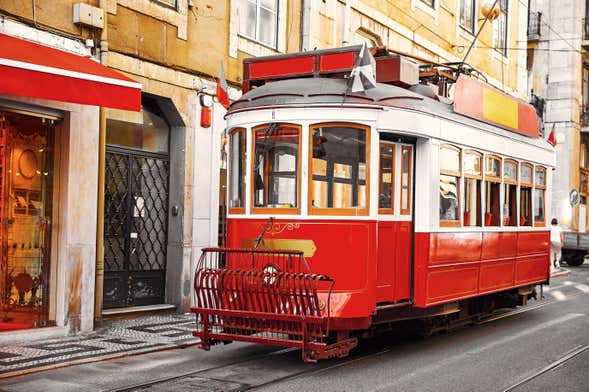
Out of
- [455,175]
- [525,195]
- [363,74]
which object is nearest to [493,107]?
[455,175]

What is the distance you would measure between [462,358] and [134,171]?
5726mm

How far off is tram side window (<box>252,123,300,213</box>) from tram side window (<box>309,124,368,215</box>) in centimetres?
21

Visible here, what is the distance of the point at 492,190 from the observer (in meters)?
11.7

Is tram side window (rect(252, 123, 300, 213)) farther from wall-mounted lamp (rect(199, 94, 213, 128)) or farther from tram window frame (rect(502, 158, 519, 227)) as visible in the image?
wall-mounted lamp (rect(199, 94, 213, 128))

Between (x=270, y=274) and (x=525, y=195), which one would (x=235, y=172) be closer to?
(x=270, y=274)

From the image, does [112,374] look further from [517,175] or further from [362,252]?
[517,175]

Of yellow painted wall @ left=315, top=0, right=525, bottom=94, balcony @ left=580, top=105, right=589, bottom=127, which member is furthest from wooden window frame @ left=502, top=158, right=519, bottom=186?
balcony @ left=580, top=105, right=589, bottom=127

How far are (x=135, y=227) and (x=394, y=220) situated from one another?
186 inches

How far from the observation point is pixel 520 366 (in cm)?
916

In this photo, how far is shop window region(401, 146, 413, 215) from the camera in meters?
9.74

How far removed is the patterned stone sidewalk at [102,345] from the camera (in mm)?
8812

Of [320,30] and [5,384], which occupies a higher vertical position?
[320,30]

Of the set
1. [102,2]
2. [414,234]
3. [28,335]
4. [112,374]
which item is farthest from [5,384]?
[102,2]

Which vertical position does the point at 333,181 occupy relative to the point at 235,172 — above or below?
below
